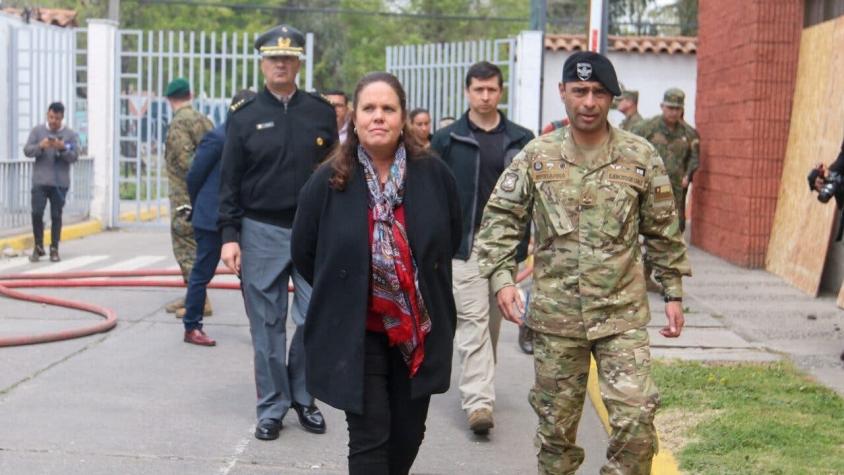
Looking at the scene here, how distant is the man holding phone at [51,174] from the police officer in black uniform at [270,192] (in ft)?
29.8

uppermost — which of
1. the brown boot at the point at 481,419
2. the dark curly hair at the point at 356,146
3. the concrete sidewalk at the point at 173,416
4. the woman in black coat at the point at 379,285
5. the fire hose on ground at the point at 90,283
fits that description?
the dark curly hair at the point at 356,146

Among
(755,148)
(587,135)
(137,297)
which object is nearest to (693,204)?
(755,148)

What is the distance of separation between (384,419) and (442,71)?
14.4 m

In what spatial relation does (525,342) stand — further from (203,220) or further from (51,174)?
(51,174)

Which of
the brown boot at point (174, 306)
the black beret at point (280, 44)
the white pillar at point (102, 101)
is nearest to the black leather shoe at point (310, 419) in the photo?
the black beret at point (280, 44)

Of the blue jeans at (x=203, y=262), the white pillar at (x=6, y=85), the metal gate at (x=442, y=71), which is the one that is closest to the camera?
the blue jeans at (x=203, y=262)

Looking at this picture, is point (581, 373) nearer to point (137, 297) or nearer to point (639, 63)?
point (137, 297)

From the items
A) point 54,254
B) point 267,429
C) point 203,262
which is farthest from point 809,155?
point 54,254

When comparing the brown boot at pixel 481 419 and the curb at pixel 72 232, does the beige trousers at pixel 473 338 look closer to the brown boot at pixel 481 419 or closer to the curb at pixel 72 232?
the brown boot at pixel 481 419

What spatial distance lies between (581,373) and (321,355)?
3.61ft

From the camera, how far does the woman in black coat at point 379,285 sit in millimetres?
→ 4695

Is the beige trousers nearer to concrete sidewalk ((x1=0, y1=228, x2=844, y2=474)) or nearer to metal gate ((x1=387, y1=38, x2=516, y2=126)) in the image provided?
concrete sidewalk ((x1=0, y1=228, x2=844, y2=474))

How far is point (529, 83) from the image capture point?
18.1 metres

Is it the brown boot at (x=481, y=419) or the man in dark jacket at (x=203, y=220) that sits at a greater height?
the man in dark jacket at (x=203, y=220)
